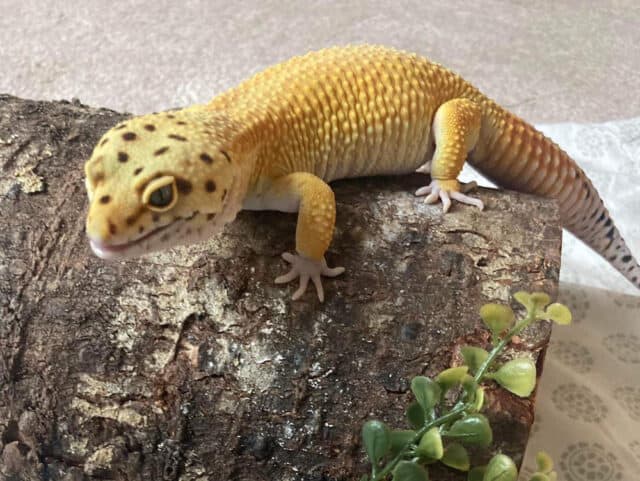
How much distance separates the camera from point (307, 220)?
108 centimetres

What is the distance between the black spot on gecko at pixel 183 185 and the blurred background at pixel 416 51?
126cm

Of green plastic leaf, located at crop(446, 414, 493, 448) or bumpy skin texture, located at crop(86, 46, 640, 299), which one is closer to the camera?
green plastic leaf, located at crop(446, 414, 493, 448)

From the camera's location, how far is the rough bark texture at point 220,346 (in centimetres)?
96

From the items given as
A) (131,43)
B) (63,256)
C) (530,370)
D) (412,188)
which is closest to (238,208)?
(63,256)

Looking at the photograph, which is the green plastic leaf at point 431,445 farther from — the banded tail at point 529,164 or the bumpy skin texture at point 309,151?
the banded tail at point 529,164

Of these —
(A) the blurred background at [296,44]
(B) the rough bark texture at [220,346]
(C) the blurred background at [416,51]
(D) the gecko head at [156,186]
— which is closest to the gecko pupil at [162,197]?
(D) the gecko head at [156,186]

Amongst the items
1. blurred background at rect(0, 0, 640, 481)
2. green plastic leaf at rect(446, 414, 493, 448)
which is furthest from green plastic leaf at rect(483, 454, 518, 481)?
blurred background at rect(0, 0, 640, 481)

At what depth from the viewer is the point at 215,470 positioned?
0.97 meters

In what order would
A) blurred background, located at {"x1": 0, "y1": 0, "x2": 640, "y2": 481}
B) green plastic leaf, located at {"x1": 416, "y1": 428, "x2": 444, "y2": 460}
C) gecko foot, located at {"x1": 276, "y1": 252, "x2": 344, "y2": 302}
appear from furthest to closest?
blurred background, located at {"x1": 0, "y1": 0, "x2": 640, "y2": 481}, gecko foot, located at {"x1": 276, "y1": 252, "x2": 344, "y2": 302}, green plastic leaf, located at {"x1": 416, "y1": 428, "x2": 444, "y2": 460}

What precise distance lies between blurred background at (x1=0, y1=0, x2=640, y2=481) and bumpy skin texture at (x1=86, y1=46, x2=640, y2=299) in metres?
0.65

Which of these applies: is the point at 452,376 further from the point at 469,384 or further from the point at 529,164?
the point at 529,164

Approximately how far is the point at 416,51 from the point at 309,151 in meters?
1.75

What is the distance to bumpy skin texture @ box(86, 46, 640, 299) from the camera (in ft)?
3.02

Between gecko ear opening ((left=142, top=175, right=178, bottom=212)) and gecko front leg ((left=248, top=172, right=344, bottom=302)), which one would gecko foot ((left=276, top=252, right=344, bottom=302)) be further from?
gecko ear opening ((left=142, top=175, right=178, bottom=212))
